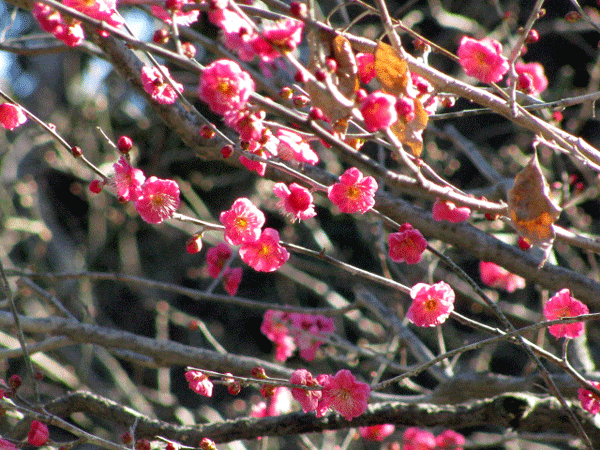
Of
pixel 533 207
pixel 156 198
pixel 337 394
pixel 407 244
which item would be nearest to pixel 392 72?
pixel 533 207

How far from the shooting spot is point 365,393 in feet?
5.64

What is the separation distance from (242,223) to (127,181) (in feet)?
0.97

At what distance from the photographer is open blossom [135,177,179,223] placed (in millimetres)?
1596

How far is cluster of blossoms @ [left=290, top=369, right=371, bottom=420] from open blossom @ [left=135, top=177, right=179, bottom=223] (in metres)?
0.56

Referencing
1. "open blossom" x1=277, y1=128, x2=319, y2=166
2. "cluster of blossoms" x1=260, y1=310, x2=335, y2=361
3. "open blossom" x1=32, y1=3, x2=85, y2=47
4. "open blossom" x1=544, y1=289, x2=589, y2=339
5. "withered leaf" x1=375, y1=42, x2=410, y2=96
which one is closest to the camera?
"open blossom" x1=32, y1=3, x2=85, y2=47

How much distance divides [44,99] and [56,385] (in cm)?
271

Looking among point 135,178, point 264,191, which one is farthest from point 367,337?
point 135,178

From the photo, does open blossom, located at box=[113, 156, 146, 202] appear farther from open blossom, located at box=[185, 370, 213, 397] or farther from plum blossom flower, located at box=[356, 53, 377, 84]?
plum blossom flower, located at box=[356, 53, 377, 84]

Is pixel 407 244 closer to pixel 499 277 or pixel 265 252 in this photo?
pixel 265 252

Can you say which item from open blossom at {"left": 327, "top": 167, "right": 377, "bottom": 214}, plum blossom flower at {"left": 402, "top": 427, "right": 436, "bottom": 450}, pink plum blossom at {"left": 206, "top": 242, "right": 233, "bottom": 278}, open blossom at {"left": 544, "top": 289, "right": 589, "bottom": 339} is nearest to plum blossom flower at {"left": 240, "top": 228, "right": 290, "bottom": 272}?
open blossom at {"left": 327, "top": 167, "right": 377, "bottom": 214}

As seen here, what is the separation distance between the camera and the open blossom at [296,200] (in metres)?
1.61

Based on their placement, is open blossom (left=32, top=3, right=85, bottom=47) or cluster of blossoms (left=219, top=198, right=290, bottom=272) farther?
cluster of blossoms (left=219, top=198, right=290, bottom=272)

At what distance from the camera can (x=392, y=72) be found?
1.38 meters

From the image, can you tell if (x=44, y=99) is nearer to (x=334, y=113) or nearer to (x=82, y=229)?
(x=82, y=229)
